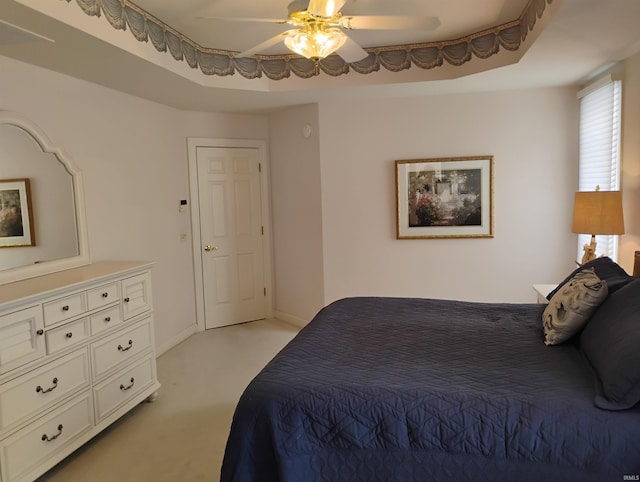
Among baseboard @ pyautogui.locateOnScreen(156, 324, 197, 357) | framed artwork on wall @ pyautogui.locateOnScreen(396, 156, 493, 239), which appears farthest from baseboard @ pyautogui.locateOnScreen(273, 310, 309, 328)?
framed artwork on wall @ pyautogui.locateOnScreen(396, 156, 493, 239)

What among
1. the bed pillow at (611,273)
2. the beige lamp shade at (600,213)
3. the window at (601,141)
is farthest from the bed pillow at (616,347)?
the window at (601,141)

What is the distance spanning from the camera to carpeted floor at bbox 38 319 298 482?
2572 millimetres

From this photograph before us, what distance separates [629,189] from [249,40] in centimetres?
294

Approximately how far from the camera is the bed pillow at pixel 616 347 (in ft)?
5.30

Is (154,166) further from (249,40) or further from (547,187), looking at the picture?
(547,187)

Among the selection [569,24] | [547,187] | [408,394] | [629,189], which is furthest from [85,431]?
[547,187]

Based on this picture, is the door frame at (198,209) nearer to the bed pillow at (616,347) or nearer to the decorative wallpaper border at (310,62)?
the decorative wallpaper border at (310,62)

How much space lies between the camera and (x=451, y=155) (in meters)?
4.50

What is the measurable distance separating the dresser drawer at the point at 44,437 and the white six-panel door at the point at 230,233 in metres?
2.48

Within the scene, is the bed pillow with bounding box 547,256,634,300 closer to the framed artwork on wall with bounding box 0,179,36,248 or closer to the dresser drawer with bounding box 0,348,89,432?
the dresser drawer with bounding box 0,348,89,432

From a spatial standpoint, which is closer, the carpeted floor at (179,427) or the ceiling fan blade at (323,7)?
the ceiling fan blade at (323,7)

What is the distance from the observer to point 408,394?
1779 millimetres

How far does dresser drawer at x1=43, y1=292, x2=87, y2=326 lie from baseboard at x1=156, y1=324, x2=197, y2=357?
5.72 feet

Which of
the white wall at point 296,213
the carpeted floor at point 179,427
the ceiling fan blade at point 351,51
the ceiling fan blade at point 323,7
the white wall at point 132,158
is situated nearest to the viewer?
the ceiling fan blade at point 323,7
